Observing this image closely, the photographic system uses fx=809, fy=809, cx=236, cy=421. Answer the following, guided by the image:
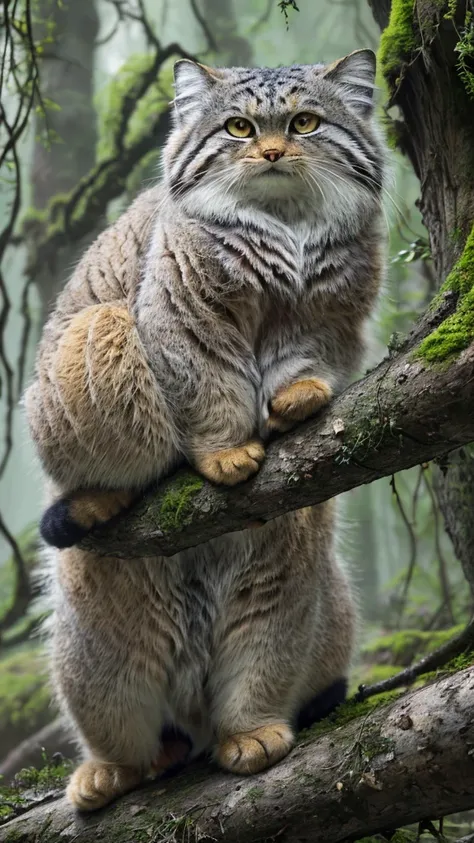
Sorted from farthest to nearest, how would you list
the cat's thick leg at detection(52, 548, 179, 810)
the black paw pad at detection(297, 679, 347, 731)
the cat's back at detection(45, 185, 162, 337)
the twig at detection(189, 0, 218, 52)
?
the twig at detection(189, 0, 218, 52) < the black paw pad at detection(297, 679, 347, 731) < the cat's back at detection(45, 185, 162, 337) < the cat's thick leg at detection(52, 548, 179, 810)

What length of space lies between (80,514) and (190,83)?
2.04m

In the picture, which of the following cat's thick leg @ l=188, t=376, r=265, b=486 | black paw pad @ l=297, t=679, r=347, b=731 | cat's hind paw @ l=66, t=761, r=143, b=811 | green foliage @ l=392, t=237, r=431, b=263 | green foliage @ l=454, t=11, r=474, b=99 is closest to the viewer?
green foliage @ l=454, t=11, r=474, b=99

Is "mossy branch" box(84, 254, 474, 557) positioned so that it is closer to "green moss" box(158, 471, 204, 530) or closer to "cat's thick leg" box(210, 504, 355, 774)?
"green moss" box(158, 471, 204, 530)

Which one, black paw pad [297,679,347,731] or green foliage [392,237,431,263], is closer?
black paw pad [297,679,347,731]

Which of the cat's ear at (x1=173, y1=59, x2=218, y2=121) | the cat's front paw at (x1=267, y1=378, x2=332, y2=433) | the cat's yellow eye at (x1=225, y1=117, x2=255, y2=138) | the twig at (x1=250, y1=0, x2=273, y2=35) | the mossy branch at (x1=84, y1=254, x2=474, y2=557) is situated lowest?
the mossy branch at (x1=84, y1=254, x2=474, y2=557)

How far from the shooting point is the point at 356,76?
363 cm

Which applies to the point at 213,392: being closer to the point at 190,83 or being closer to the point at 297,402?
the point at 297,402

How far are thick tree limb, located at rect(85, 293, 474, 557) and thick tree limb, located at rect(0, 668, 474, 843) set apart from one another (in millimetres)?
786

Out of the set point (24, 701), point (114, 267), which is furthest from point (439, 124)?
point (24, 701)

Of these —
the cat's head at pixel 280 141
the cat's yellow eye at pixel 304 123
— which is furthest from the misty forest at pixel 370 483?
the cat's yellow eye at pixel 304 123

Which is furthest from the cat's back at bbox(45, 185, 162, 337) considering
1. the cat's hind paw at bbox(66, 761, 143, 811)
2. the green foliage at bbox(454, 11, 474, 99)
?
the cat's hind paw at bbox(66, 761, 143, 811)

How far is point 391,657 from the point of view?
6.28 metres

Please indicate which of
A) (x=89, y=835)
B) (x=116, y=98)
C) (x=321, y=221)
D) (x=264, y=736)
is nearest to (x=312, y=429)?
(x=321, y=221)

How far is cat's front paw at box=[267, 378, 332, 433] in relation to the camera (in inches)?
124
